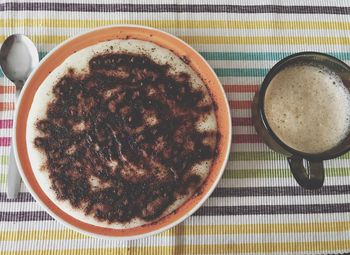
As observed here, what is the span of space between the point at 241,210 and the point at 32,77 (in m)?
0.70

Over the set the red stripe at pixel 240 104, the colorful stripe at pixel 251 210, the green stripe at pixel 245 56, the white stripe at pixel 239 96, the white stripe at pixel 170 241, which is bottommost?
the white stripe at pixel 170 241

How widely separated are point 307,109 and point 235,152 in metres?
0.24

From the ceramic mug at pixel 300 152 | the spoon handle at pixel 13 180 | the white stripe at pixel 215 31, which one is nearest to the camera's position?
the ceramic mug at pixel 300 152

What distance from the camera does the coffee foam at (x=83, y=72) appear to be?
3.32ft

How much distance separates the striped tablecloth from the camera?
1113 millimetres

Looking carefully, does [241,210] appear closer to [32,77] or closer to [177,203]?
[177,203]

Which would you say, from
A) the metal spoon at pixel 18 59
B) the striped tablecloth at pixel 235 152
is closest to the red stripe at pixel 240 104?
the striped tablecloth at pixel 235 152

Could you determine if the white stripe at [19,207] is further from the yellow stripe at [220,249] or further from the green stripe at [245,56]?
the green stripe at [245,56]

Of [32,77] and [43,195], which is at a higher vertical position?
[32,77]

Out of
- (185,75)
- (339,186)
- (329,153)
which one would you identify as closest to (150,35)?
(185,75)

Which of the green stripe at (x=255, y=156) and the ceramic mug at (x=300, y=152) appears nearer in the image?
the ceramic mug at (x=300, y=152)

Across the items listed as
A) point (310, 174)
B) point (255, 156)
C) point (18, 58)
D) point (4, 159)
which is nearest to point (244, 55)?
point (255, 156)

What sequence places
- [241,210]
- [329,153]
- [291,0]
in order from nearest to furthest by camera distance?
1. [329,153]
2. [241,210]
3. [291,0]

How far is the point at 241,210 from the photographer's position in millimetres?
1141
